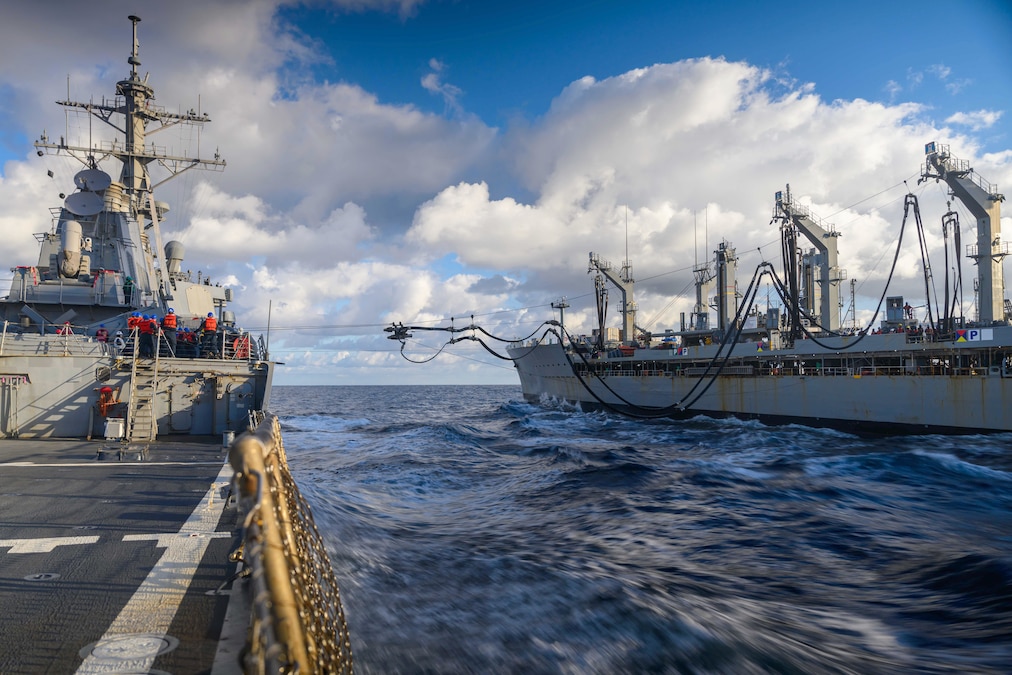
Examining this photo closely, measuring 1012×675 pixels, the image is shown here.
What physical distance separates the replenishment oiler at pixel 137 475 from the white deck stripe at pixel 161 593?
23 millimetres

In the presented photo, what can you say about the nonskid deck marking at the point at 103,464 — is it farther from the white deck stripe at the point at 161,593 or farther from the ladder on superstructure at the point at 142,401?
the white deck stripe at the point at 161,593

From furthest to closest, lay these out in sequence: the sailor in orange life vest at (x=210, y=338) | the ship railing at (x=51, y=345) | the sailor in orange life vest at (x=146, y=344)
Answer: the sailor in orange life vest at (x=210, y=338) → the sailor in orange life vest at (x=146, y=344) → the ship railing at (x=51, y=345)

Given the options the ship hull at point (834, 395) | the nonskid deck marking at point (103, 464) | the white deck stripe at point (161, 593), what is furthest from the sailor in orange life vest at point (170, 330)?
the ship hull at point (834, 395)

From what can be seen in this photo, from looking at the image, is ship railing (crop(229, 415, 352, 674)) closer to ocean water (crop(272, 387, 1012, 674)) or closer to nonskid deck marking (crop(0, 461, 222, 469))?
ocean water (crop(272, 387, 1012, 674))

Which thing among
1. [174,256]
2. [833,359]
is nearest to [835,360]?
[833,359]

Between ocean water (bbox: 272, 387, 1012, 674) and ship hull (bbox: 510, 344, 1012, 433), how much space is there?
→ 6.43 metres

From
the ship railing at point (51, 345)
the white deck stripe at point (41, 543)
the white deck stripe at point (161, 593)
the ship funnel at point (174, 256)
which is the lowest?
the white deck stripe at point (161, 593)

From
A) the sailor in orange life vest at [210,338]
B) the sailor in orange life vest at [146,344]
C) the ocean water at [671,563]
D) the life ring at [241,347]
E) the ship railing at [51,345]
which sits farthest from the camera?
the life ring at [241,347]

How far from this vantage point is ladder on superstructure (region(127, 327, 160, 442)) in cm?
1530

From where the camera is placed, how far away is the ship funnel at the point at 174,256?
30.5 metres

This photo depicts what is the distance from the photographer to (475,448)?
23.6m

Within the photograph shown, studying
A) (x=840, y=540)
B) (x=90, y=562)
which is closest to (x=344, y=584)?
(x=90, y=562)

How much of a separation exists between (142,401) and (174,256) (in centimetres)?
1783

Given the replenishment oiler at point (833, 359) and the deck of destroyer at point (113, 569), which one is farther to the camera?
the replenishment oiler at point (833, 359)
